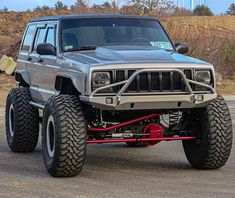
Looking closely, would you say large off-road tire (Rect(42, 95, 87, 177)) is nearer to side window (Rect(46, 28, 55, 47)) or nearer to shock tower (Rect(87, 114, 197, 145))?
shock tower (Rect(87, 114, 197, 145))

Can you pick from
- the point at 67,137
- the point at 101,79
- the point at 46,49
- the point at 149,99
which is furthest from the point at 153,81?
the point at 46,49

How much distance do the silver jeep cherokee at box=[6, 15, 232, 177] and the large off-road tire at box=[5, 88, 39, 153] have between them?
51 cm

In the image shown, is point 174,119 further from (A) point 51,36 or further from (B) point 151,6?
(B) point 151,6

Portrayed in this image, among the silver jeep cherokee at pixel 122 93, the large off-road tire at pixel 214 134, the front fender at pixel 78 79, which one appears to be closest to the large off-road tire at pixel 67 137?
the silver jeep cherokee at pixel 122 93

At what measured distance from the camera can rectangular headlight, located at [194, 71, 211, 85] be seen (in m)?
8.45

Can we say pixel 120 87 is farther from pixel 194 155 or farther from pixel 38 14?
pixel 38 14

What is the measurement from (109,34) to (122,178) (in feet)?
7.37

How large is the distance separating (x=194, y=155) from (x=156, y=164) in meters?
0.66

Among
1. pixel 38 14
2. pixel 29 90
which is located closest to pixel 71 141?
pixel 29 90

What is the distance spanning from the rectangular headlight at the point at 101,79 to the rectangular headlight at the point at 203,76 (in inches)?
44.2

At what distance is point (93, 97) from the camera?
805 centimetres

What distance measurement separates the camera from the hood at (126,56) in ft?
27.5

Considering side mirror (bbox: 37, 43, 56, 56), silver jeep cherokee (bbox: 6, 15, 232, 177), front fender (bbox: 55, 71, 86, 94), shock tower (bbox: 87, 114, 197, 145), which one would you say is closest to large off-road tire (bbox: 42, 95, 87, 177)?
silver jeep cherokee (bbox: 6, 15, 232, 177)

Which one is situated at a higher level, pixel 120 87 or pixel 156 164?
pixel 120 87
